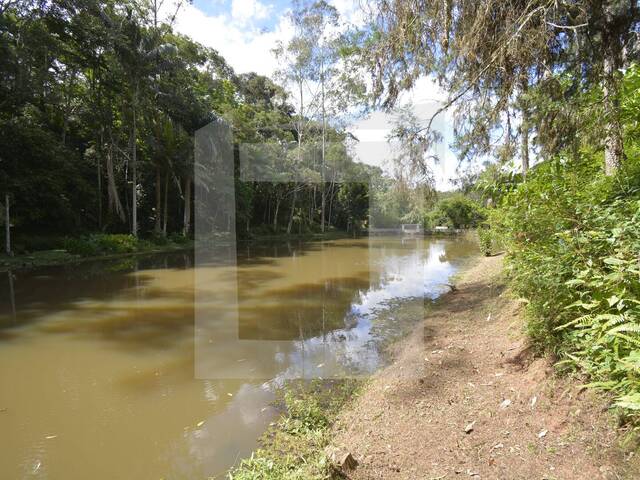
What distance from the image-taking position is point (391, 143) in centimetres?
363

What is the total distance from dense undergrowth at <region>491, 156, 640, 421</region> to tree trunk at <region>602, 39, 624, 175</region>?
0.44 ft

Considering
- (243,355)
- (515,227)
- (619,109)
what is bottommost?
(243,355)

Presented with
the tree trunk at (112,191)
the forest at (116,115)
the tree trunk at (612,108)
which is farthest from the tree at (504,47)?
the tree trunk at (112,191)

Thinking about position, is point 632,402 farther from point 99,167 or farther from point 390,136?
point 99,167

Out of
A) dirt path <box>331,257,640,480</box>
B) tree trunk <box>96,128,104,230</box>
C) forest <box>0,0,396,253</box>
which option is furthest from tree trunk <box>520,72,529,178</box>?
tree trunk <box>96,128,104,230</box>

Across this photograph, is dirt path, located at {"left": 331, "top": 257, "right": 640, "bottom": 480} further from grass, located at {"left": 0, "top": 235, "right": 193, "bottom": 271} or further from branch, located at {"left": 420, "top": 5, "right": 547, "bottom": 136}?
grass, located at {"left": 0, "top": 235, "right": 193, "bottom": 271}

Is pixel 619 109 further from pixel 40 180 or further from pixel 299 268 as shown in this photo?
pixel 40 180

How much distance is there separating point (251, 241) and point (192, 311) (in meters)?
15.2

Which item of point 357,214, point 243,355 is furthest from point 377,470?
point 357,214

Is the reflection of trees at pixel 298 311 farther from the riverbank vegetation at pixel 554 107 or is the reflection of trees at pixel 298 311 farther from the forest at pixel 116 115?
the forest at pixel 116 115

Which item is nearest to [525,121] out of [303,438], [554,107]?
[554,107]

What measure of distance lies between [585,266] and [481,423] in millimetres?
1125

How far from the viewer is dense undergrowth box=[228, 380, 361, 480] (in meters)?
1.90

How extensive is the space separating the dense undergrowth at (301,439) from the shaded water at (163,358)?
20 centimetres
